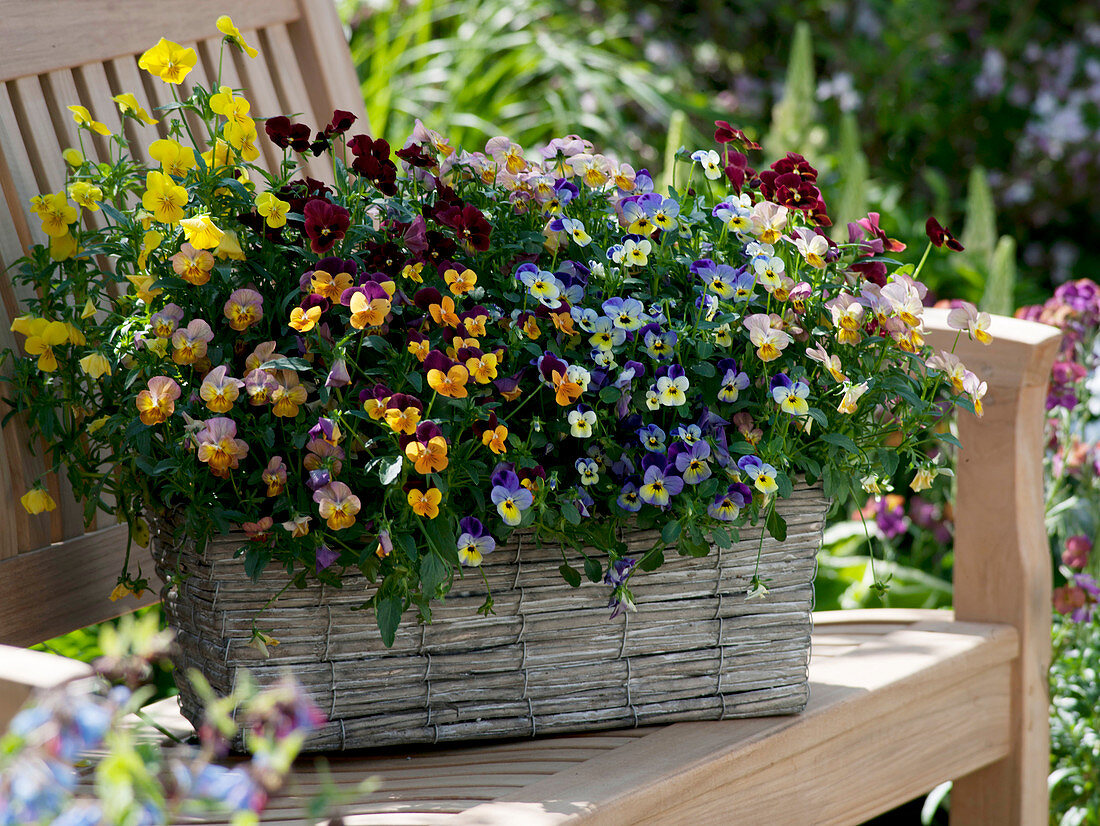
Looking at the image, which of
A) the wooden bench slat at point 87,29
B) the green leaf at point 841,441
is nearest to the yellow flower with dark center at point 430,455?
the green leaf at point 841,441

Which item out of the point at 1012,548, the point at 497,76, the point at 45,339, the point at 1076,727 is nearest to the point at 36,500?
the point at 45,339

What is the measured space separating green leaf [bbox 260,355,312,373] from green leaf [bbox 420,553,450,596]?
17 centimetres

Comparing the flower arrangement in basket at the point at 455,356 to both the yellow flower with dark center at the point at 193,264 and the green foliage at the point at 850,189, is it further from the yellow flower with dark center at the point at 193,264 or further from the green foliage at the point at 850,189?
the green foliage at the point at 850,189

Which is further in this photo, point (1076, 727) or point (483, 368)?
point (1076, 727)

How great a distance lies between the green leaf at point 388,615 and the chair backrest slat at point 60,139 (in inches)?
16.1

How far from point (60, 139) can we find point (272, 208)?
49 cm

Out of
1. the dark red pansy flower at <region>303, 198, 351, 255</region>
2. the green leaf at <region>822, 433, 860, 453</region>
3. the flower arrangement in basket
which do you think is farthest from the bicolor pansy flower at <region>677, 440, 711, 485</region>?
the dark red pansy flower at <region>303, 198, 351, 255</region>

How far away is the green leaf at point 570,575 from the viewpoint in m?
0.94

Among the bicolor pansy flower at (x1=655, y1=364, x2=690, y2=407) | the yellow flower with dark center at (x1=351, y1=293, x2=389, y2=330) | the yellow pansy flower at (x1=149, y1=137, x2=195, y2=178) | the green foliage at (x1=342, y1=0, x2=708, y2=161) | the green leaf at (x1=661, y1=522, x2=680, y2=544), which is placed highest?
the green foliage at (x1=342, y1=0, x2=708, y2=161)

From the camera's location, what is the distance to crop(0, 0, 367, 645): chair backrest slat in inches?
44.7

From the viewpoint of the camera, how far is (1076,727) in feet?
5.14

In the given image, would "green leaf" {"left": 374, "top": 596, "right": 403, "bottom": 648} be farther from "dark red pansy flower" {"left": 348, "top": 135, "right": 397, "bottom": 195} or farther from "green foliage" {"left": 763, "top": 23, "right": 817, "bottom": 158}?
"green foliage" {"left": 763, "top": 23, "right": 817, "bottom": 158}

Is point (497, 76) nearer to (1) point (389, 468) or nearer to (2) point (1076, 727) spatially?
(2) point (1076, 727)

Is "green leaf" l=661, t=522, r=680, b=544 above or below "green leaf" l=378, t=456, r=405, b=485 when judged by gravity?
below
